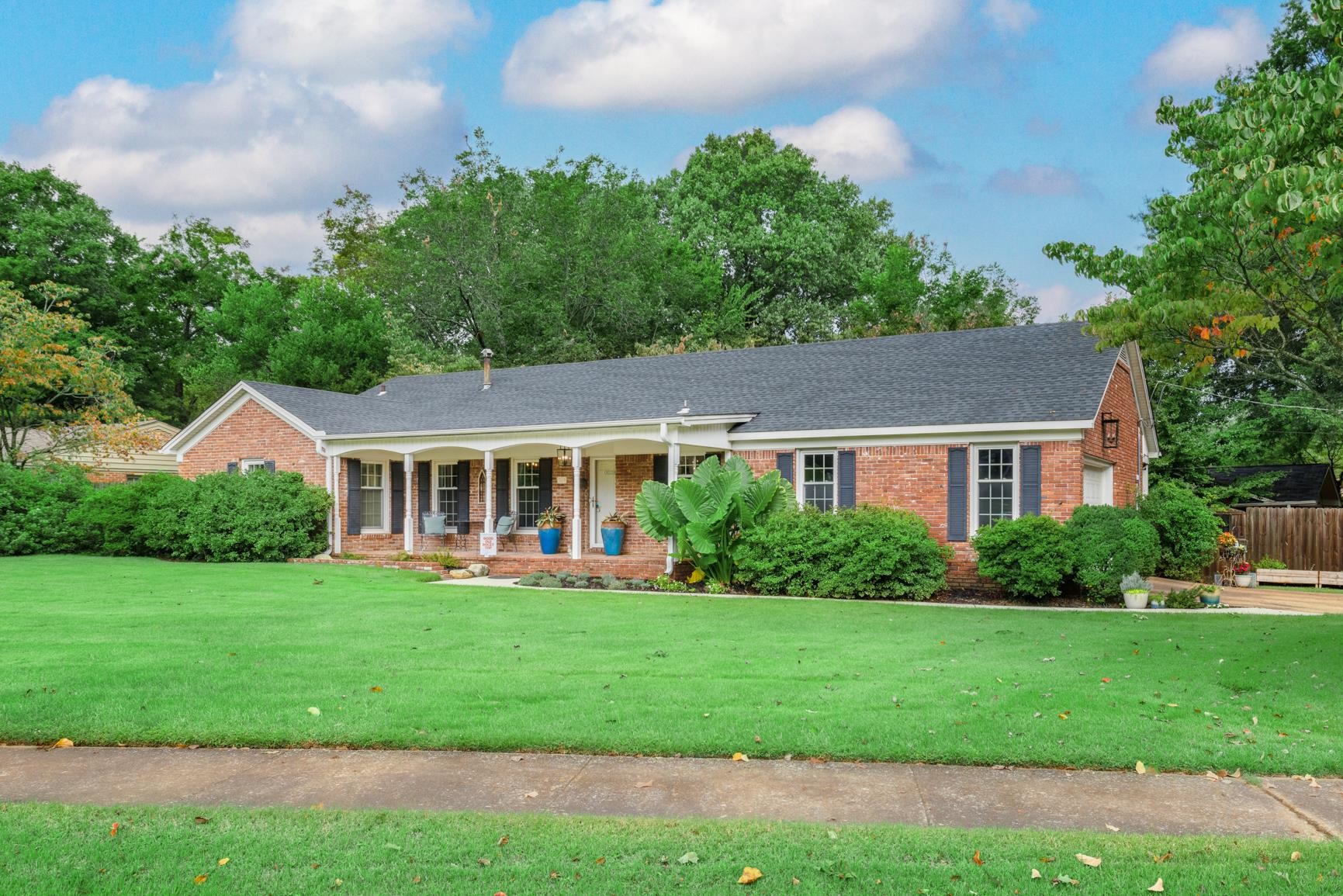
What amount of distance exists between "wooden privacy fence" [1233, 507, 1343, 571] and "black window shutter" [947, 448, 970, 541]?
31.3ft

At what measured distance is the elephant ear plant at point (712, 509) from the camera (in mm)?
15914

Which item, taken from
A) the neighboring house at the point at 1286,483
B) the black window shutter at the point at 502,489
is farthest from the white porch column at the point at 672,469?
the neighboring house at the point at 1286,483

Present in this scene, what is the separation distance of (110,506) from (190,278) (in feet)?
89.3

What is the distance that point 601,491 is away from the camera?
20906 mm

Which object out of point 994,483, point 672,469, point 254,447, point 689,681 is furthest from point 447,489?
point 689,681

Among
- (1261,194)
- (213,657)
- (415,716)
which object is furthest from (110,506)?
(1261,194)

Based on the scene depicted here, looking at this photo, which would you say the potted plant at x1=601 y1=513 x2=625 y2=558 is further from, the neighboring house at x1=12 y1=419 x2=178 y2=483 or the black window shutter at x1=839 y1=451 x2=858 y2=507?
the neighboring house at x1=12 y1=419 x2=178 y2=483

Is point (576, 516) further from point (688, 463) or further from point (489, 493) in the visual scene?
point (688, 463)

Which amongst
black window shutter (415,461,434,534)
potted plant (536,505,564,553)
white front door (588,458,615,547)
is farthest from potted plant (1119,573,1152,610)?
black window shutter (415,461,434,534)

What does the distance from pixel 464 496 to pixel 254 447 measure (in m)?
5.51

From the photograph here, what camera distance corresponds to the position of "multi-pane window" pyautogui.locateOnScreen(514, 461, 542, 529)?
21.5 meters

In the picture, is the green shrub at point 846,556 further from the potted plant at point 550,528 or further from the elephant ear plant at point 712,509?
the potted plant at point 550,528

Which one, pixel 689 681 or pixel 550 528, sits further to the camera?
pixel 550 528

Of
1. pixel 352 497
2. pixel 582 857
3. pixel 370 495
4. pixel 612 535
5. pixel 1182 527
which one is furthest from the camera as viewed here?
pixel 370 495
